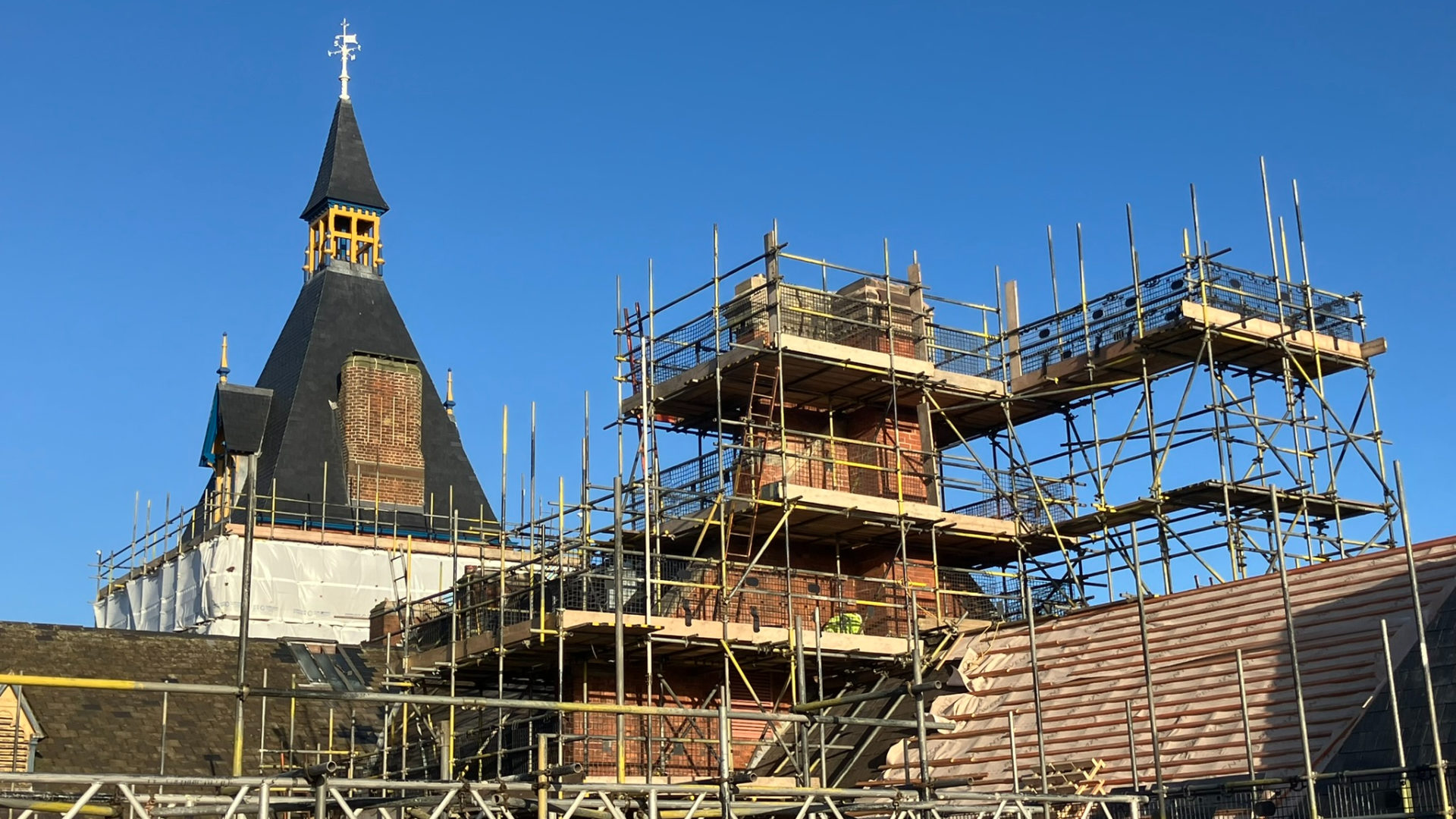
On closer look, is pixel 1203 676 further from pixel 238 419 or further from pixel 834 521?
pixel 238 419

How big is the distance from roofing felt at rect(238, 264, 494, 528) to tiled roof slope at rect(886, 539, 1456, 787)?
1042 inches

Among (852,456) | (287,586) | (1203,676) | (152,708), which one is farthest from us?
(287,586)

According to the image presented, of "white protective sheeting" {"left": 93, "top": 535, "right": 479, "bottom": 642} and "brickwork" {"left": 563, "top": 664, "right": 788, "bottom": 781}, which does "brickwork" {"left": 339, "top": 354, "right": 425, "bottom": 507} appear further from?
"brickwork" {"left": 563, "top": 664, "right": 788, "bottom": 781}

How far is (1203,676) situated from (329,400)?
1365 inches

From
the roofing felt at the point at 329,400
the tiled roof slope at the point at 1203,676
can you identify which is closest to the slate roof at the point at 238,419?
the roofing felt at the point at 329,400

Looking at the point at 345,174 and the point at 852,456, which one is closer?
the point at 852,456

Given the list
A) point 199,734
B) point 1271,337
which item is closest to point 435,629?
point 199,734

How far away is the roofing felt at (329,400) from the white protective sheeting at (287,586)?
197cm

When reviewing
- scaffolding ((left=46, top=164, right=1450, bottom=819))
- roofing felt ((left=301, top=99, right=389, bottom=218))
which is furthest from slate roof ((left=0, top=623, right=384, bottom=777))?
roofing felt ((left=301, top=99, right=389, bottom=218))

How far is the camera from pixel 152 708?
Result: 33156 mm

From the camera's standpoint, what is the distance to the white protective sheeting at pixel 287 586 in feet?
158

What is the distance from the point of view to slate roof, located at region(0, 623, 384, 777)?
103 feet

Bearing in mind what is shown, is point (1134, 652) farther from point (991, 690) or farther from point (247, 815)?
point (247, 815)

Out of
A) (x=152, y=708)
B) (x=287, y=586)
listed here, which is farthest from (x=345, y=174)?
(x=152, y=708)
